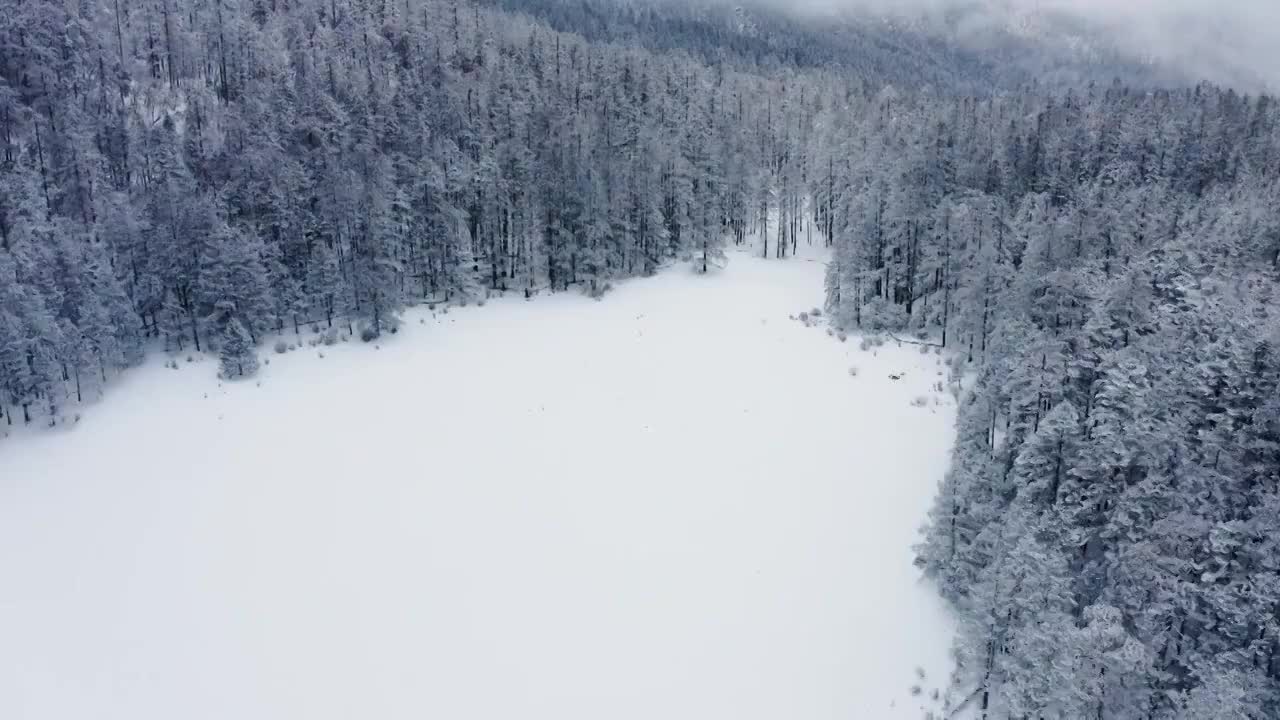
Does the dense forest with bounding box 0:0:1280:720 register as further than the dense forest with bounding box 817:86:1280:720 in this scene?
Yes

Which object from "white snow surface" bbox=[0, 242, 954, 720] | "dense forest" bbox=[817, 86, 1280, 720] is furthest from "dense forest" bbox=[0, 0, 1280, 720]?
"white snow surface" bbox=[0, 242, 954, 720]

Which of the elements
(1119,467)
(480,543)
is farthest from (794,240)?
(1119,467)

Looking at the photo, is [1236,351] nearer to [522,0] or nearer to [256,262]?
[256,262]

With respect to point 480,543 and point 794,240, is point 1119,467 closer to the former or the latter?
point 480,543

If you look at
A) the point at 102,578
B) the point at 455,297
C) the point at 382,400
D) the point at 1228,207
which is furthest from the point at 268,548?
the point at 1228,207

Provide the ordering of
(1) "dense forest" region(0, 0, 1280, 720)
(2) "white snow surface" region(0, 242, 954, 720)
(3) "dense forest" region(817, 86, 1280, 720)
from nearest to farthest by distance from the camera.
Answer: (3) "dense forest" region(817, 86, 1280, 720), (1) "dense forest" region(0, 0, 1280, 720), (2) "white snow surface" region(0, 242, 954, 720)

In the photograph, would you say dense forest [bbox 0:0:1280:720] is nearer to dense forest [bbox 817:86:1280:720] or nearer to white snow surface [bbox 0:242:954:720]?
dense forest [bbox 817:86:1280:720]
